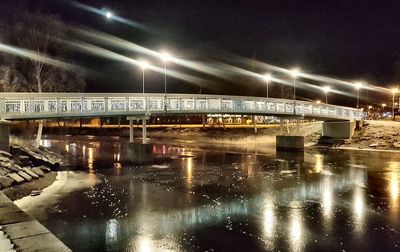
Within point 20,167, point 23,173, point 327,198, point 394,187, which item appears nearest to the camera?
point 327,198

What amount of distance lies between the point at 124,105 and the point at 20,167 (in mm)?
12960

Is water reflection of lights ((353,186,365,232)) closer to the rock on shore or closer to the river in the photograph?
the river

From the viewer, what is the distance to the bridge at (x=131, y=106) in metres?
32.7

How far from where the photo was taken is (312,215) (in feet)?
59.4

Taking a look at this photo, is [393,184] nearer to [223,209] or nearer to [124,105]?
[223,209]

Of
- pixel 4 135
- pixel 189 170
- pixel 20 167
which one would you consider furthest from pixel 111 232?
pixel 189 170

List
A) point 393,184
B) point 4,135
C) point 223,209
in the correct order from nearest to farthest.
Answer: point 223,209 < point 393,184 < point 4,135

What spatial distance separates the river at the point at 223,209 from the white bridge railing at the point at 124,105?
5993 millimetres

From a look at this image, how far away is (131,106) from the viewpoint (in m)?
40.2

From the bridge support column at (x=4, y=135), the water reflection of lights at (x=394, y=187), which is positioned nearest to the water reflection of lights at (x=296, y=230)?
the water reflection of lights at (x=394, y=187)

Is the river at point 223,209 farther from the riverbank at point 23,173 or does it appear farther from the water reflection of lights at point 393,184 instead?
the riverbank at point 23,173

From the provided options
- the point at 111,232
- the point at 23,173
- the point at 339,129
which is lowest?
the point at 111,232

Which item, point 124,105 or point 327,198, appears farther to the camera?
point 124,105

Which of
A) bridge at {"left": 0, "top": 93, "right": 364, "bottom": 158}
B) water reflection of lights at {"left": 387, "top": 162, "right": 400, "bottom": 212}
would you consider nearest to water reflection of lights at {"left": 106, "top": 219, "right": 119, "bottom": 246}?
water reflection of lights at {"left": 387, "top": 162, "right": 400, "bottom": 212}
